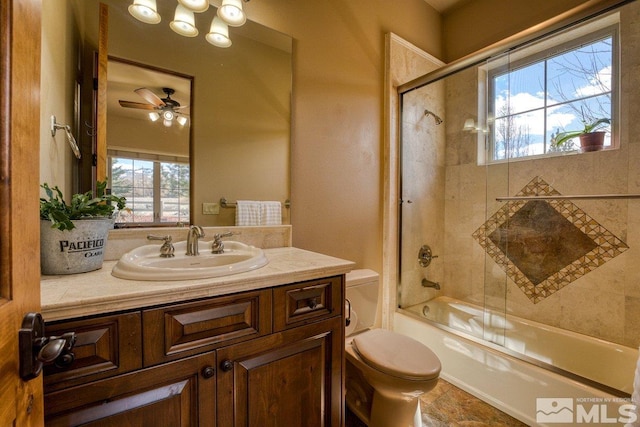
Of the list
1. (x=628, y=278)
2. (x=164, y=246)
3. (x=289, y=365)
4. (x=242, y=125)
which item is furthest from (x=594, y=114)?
(x=164, y=246)

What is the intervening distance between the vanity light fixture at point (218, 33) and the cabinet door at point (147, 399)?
138cm

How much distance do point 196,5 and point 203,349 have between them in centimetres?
140

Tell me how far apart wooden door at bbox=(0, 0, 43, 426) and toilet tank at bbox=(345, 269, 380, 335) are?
1.25 m

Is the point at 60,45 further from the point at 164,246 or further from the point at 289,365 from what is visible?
the point at 289,365

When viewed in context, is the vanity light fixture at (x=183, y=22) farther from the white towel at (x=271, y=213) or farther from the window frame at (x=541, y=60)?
the window frame at (x=541, y=60)

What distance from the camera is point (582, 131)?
6.03ft

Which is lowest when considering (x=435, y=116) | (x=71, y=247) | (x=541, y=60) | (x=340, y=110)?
(x=71, y=247)

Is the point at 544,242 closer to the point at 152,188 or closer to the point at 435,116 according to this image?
the point at 435,116

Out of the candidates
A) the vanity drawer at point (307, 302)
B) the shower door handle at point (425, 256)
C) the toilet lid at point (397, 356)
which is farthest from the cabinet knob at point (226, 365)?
the shower door handle at point (425, 256)

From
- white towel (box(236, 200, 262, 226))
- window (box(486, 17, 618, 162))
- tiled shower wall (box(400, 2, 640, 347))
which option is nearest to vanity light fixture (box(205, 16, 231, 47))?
white towel (box(236, 200, 262, 226))

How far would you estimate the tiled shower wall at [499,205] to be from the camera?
1660mm

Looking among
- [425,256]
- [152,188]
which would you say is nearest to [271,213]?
[152,188]

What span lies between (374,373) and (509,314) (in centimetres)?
145

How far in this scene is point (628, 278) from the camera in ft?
5.48
